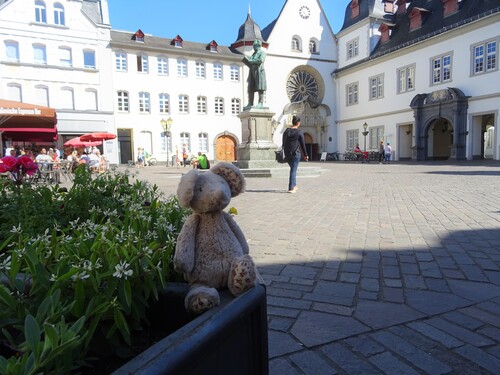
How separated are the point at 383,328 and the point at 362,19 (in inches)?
1635

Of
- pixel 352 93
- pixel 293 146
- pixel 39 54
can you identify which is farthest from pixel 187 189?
pixel 352 93

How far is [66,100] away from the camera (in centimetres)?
3138

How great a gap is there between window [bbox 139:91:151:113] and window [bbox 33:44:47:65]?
26.4 feet

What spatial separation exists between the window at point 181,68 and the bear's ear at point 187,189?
37.5 metres

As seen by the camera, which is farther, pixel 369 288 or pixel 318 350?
pixel 369 288

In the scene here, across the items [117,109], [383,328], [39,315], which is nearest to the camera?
[39,315]

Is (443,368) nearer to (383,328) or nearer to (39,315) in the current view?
(383,328)

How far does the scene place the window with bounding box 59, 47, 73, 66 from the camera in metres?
30.9

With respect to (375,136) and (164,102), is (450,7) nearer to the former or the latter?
(375,136)

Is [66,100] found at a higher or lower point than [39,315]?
higher

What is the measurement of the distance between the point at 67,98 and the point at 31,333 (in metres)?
34.6

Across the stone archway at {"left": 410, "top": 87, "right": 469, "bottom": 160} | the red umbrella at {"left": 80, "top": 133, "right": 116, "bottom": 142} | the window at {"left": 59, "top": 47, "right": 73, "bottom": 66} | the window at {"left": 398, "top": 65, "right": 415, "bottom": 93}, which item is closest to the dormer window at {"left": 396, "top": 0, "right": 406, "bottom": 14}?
the window at {"left": 398, "top": 65, "right": 415, "bottom": 93}

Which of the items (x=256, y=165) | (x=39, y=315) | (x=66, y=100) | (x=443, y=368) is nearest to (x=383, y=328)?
(x=443, y=368)

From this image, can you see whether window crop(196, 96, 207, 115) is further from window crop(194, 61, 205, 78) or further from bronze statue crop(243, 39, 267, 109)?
bronze statue crop(243, 39, 267, 109)
